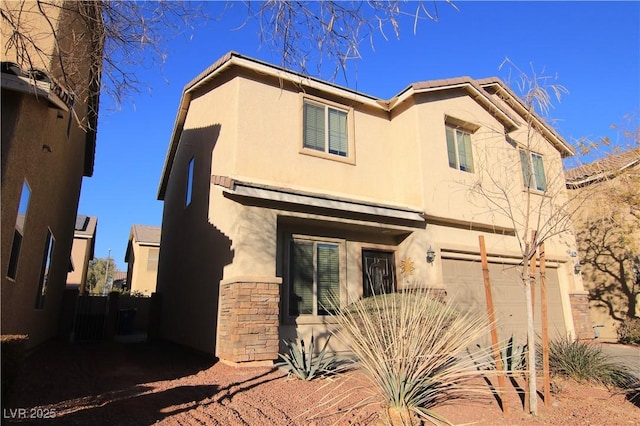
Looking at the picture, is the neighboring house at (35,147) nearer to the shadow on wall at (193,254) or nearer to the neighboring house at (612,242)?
the shadow on wall at (193,254)

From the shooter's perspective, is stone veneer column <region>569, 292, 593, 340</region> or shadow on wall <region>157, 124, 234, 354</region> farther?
stone veneer column <region>569, 292, 593, 340</region>

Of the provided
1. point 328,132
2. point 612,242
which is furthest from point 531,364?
point 612,242

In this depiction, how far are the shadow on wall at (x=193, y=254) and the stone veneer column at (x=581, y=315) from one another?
11577 millimetres

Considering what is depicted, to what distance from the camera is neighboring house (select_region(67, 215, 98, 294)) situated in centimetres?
2467

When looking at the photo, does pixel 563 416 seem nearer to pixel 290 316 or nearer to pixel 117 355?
pixel 290 316

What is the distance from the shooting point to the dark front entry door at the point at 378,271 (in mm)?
10625

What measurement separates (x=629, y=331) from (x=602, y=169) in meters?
6.21

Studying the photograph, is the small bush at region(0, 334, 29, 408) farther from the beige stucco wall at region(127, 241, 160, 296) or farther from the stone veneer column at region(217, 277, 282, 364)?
the beige stucco wall at region(127, 241, 160, 296)

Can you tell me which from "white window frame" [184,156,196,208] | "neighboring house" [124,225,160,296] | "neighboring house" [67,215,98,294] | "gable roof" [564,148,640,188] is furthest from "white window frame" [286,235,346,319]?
"neighboring house" [124,225,160,296]

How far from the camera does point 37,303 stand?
9031 millimetres

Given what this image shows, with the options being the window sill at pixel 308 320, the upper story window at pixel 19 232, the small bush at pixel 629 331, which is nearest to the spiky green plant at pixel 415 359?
the window sill at pixel 308 320

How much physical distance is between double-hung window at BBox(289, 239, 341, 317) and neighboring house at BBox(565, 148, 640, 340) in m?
7.77

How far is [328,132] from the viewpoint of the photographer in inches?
440

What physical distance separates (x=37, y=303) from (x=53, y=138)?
11.8 feet
